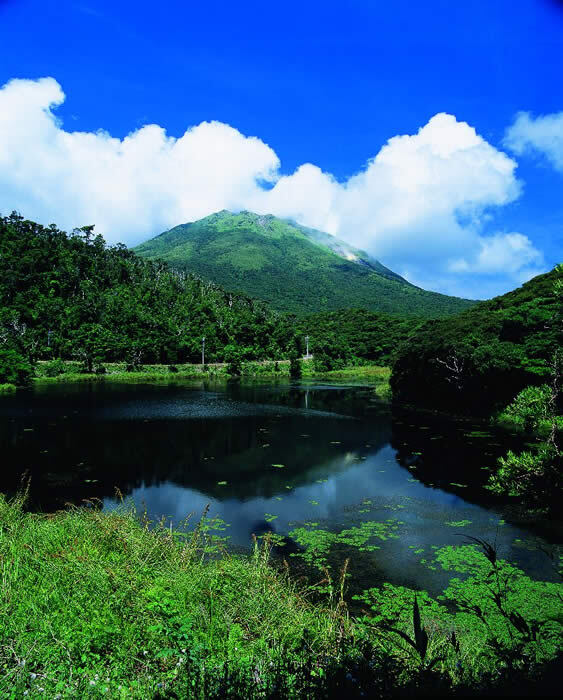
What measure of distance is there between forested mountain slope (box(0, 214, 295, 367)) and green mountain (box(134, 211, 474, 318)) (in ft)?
110

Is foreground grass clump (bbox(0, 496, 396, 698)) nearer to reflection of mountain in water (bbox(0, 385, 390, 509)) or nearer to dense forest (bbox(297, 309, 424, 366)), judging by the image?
reflection of mountain in water (bbox(0, 385, 390, 509))

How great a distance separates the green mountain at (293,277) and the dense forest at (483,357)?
98.8 metres

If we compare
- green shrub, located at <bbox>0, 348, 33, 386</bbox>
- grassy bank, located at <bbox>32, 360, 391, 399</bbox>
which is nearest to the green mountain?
grassy bank, located at <bbox>32, 360, 391, 399</bbox>

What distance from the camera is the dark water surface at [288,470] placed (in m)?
11.4

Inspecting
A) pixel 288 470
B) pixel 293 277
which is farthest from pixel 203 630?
pixel 293 277

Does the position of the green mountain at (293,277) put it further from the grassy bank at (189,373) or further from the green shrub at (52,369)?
the green shrub at (52,369)

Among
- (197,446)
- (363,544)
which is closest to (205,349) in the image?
(197,446)

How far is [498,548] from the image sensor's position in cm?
1030

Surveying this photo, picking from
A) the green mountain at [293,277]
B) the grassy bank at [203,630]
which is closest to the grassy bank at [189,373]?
the grassy bank at [203,630]

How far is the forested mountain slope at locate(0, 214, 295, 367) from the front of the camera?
2813 inches

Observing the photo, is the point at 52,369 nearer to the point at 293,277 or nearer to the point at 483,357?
the point at 483,357

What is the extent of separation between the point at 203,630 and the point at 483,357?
25.1 meters

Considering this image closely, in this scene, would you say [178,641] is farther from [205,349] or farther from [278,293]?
[278,293]

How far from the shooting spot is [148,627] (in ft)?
15.9
